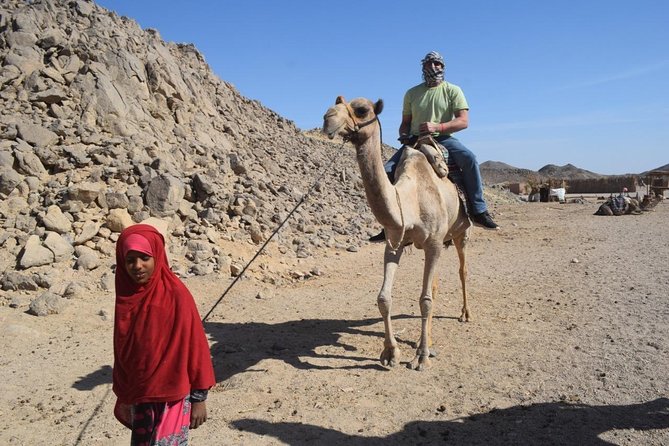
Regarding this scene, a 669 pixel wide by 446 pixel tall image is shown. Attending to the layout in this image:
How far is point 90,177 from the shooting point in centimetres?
930

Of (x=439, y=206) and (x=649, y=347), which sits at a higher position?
(x=439, y=206)

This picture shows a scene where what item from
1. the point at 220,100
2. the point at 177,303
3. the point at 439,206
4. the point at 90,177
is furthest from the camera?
the point at 220,100

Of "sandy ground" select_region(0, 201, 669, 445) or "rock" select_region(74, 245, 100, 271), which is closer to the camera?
"sandy ground" select_region(0, 201, 669, 445)

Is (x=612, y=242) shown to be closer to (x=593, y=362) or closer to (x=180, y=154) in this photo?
Answer: (x=593, y=362)

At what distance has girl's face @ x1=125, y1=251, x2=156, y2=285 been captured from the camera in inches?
99.0

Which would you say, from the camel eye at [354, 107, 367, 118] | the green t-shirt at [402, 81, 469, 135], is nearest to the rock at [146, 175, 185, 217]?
the green t-shirt at [402, 81, 469, 135]

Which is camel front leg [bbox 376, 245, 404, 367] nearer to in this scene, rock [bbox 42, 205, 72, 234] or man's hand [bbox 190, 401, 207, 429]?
man's hand [bbox 190, 401, 207, 429]

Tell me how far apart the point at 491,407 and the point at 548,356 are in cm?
135

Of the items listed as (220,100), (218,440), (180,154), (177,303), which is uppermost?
(220,100)

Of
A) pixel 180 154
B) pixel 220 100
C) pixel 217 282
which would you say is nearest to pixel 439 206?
pixel 217 282

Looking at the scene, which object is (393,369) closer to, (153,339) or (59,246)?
(153,339)

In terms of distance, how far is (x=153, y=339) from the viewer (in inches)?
101

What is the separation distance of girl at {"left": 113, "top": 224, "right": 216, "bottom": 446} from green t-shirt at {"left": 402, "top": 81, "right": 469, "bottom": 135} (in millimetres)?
4159

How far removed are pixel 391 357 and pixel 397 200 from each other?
5.34 feet
